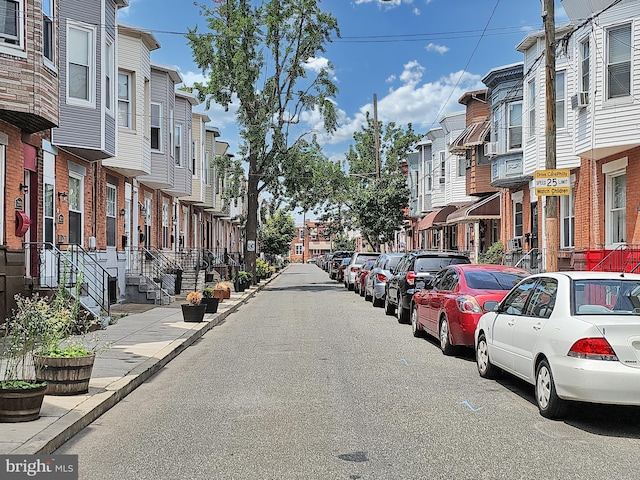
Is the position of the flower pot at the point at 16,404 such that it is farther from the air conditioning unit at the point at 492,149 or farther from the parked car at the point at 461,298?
the air conditioning unit at the point at 492,149

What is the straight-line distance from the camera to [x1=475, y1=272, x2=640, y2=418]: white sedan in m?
6.89

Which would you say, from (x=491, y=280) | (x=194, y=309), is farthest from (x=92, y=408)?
(x=194, y=309)

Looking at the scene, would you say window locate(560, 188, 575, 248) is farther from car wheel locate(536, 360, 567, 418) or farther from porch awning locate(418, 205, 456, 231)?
porch awning locate(418, 205, 456, 231)

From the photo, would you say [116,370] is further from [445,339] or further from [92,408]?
[445,339]

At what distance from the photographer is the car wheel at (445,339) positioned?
12.2 m

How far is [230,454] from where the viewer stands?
A: 631 cm

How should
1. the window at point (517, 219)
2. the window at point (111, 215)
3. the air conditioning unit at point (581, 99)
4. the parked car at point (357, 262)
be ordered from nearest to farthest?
the air conditioning unit at point (581, 99), the window at point (111, 215), the window at point (517, 219), the parked car at point (357, 262)

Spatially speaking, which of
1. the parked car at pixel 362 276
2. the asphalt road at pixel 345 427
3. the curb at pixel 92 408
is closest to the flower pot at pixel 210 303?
the curb at pixel 92 408

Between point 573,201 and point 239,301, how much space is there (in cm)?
1180

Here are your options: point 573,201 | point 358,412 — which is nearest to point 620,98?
point 573,201

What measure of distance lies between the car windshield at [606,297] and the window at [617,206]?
11.2 metres

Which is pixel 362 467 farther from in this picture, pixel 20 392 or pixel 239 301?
pixel 239 301

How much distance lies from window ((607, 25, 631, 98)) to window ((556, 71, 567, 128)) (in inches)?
148

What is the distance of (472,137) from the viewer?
103 feet
